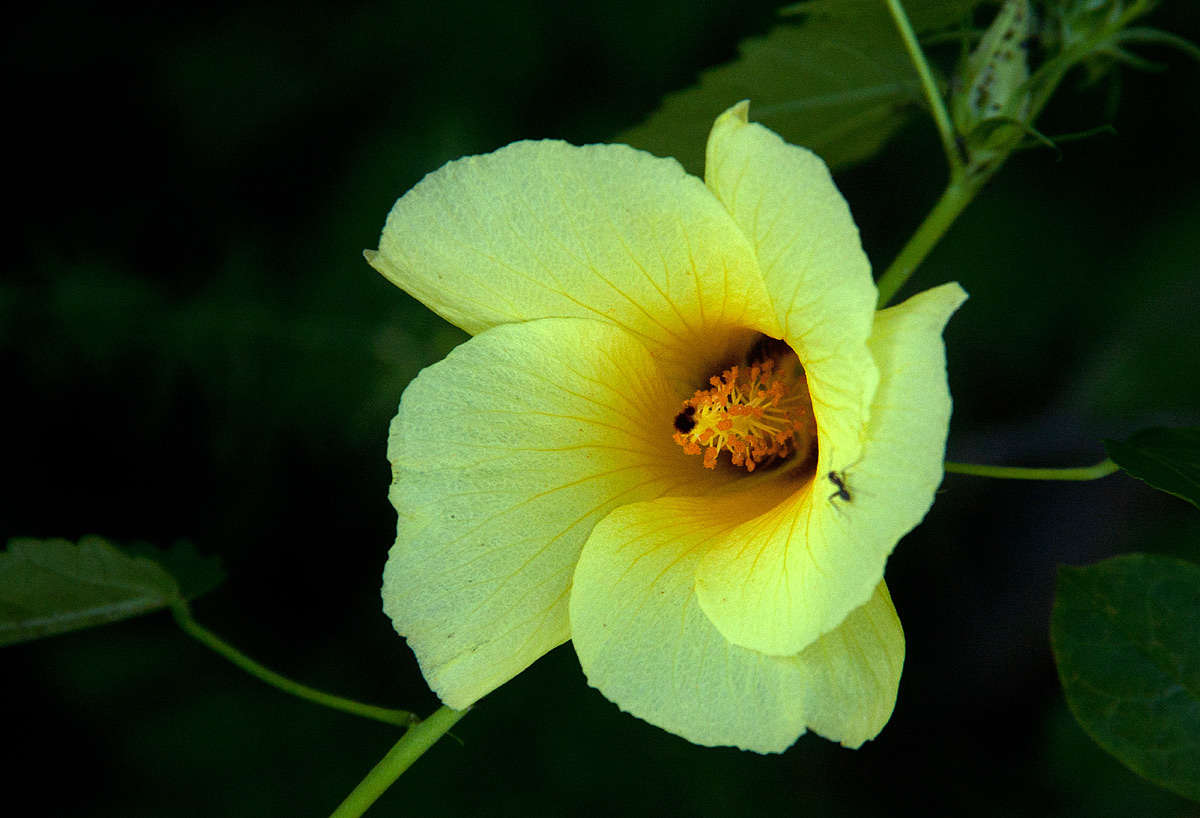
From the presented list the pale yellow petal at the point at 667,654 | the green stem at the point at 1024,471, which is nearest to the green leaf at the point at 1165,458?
the green stem at the point at 1024,471

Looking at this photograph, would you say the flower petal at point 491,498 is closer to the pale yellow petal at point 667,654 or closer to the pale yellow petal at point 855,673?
the pale yellow petal at point 667,654

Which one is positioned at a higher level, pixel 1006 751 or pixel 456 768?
pixel 456 768

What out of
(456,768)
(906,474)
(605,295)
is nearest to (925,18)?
(605,295)

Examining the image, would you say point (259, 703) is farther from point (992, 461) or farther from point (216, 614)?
point (992, 461)

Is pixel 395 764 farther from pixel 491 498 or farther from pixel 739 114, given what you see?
pixel 739 114

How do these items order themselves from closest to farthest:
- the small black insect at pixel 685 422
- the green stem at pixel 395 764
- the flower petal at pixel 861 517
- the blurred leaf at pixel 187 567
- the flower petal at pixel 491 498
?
the flower petal at pixel 861 517 → the flower petal at pixel 491 498 → the green stem at pixel 395 764 → the small black insect at pixel 685 422 → the blurred leaf at pixel 187 567

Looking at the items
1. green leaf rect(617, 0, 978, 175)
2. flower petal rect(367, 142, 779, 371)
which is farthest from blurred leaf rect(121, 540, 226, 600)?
green leaf rect(617, 0, 978, 175)

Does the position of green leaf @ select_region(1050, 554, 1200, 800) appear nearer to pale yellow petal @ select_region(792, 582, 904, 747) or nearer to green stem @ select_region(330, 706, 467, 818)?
pale yellow petal @ select_region(792, 582, 904, 747)
